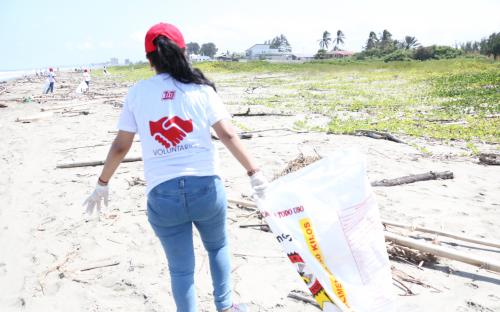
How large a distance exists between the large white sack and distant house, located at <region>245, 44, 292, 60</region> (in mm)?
90945

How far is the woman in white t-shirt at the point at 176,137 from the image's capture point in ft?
6.64

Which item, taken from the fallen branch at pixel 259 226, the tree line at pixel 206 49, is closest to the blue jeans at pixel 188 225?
the fallen branch at pixel 259 226

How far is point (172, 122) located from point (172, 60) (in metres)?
0.34

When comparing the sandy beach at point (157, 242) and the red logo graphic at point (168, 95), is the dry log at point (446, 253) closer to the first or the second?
the sandy beach at point (157, 242)

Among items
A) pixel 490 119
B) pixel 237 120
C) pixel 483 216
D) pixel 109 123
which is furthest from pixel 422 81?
pixel 483 216

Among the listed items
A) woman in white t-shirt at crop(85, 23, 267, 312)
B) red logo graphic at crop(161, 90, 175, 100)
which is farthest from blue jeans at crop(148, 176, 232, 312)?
red logo graphic at crop(161, 90, 175, 100)

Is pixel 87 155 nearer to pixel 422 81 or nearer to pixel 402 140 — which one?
pixel 402 140

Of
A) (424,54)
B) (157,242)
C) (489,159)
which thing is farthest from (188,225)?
(424,54)

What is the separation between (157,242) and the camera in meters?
3.89

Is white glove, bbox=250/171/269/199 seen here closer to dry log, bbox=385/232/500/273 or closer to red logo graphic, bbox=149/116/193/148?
red logo graphic, bbox=149/116/193/148

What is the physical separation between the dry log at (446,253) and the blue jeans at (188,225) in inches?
70.8

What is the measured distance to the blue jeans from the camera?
2.06 metres

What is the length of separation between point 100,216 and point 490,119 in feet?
31.7

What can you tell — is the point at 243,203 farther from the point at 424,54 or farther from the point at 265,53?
the point at 265,53
